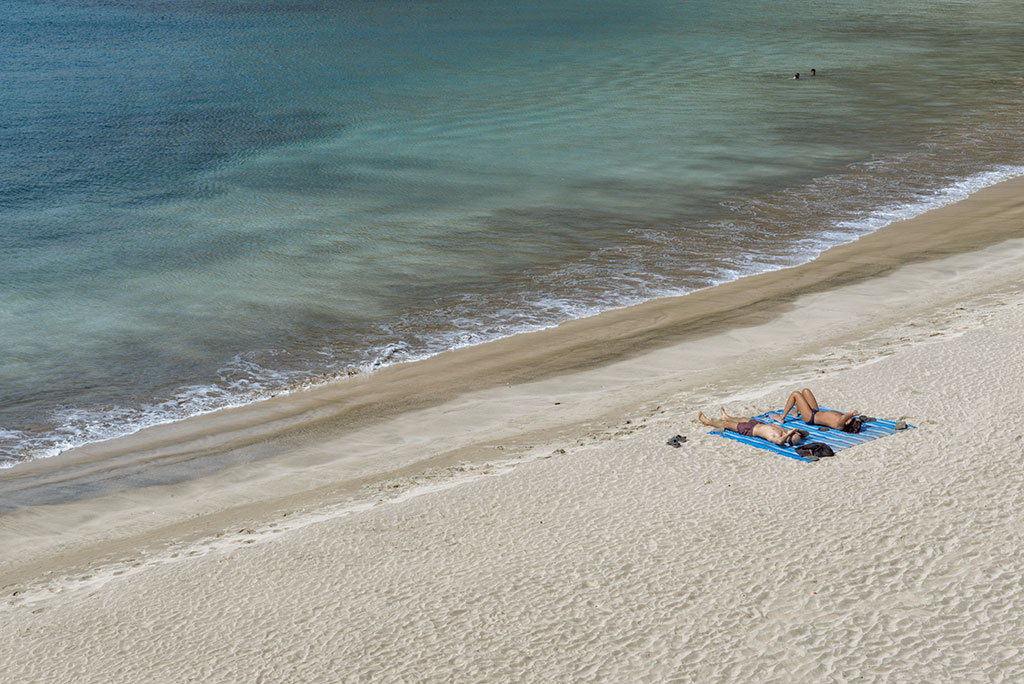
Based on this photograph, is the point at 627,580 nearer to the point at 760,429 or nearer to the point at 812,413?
the point at 760,429

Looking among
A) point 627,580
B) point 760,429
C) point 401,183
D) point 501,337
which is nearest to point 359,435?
point 501,337

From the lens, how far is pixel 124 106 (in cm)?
3519

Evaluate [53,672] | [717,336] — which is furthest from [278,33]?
[53,672]

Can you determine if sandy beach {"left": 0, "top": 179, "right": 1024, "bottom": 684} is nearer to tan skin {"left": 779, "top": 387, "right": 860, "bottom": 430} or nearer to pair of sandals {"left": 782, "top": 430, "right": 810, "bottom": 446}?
pair of sandals {"left": 782, "top": 430, "right": 810, "bottom": 446}

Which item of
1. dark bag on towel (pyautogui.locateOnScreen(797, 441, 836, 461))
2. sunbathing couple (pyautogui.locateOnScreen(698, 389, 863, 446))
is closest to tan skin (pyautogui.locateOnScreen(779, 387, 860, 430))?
sunbathing couple (pyautogui.locateOnScreen(698, 389, 863, 446))

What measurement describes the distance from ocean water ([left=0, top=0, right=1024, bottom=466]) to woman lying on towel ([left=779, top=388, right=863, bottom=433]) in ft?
19.0

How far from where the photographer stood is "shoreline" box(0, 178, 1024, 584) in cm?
1120

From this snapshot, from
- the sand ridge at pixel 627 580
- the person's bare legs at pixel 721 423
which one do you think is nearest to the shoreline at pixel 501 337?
the sand ridge at pixel 627 580

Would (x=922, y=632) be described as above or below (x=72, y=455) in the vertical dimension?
above

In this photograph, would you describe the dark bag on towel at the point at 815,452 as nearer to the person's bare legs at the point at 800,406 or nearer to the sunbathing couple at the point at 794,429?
the sunbathing couple at the point at 794,429

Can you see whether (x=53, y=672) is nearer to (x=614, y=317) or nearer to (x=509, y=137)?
(x=614, y=317)

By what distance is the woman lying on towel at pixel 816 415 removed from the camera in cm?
1070

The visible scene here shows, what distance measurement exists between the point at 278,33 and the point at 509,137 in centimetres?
2738

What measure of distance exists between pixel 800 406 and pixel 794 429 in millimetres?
528
